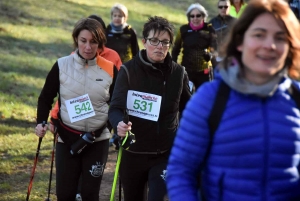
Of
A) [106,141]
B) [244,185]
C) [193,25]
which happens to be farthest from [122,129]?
[193,25]

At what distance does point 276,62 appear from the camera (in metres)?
2.79

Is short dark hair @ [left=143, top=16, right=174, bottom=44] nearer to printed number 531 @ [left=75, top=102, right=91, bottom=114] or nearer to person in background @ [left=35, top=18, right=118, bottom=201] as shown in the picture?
person in background @ [left=35, top=18, right=118, bottom=201]

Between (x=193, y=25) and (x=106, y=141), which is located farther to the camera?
(x=193, y=25)

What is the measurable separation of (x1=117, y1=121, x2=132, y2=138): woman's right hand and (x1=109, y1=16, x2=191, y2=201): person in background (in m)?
0.32

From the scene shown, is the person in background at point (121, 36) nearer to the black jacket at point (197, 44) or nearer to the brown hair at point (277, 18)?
the black jacket at point (197, 44)

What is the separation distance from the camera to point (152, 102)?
498cm

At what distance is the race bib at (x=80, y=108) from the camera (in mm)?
5754

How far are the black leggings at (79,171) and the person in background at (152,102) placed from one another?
660 mm

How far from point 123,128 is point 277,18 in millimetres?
2111

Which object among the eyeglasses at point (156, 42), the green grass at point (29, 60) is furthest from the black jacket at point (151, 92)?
the green grass at point (29, 60)

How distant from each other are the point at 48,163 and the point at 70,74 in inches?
148

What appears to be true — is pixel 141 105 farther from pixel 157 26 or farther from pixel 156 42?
pixel 157 26

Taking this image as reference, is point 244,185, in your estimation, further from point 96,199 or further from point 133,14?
point 133,14

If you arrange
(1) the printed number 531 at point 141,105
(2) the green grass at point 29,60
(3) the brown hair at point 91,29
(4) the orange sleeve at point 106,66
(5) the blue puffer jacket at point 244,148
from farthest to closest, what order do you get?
(2) the green grass at point 29,60
(4) the orange sleeve at point 106,66
(3) the brown hair at point 91,29
(1) the printed number 531 at point 141,105
(5) the blue puffer jacket at point 244,148
